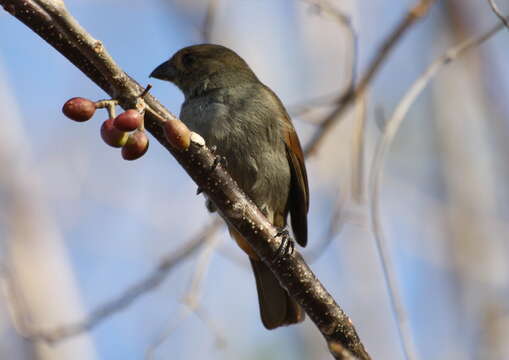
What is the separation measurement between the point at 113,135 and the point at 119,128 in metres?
0.05

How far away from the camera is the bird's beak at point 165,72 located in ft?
17.6

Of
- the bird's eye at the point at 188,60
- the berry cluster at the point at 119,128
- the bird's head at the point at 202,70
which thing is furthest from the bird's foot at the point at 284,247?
the bird's eye at the point at 188,60

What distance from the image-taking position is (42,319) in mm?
5582

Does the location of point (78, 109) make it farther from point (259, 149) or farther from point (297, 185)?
point (297, 185)

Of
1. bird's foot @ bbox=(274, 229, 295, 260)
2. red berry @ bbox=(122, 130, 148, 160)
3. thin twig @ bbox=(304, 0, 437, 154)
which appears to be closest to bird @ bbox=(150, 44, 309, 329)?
thin twig @ bbox=(304, 0, 437, 154)

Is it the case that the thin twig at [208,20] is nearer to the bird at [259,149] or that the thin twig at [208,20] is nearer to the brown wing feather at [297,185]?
the bird at [259,149]

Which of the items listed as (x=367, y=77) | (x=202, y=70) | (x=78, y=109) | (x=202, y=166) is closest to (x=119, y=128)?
(x=78, y=109)

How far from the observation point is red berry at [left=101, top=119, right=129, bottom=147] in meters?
2.38

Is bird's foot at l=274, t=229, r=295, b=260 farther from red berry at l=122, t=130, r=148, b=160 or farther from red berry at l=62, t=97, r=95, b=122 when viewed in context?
red berry at l=62, t=97, r=95, b=122

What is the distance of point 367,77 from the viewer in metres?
5.32

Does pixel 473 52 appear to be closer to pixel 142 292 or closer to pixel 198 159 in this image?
pixel 142 292

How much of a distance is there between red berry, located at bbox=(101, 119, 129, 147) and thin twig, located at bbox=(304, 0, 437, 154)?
3.11 metres

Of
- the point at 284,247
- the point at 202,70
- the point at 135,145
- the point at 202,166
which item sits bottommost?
the point at 284,247

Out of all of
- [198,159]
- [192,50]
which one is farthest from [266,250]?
[192,50]
